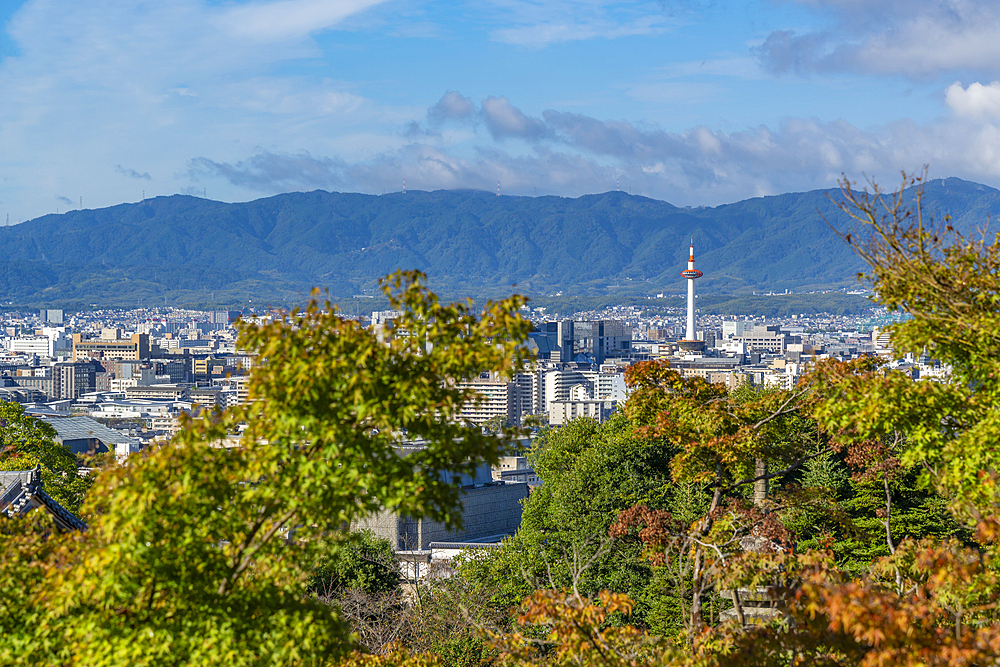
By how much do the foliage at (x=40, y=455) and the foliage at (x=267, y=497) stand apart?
55.8 feet

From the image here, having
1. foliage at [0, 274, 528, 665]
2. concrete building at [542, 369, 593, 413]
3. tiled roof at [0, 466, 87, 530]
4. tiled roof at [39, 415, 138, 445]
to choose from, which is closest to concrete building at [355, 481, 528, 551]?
tiled roof at [0, 466, 87, 530]

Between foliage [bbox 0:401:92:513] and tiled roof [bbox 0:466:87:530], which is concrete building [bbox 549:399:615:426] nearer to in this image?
foliage [bbox 0:401:92:513]

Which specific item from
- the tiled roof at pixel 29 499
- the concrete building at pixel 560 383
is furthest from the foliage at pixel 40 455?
the concrete building at pixel 560 383

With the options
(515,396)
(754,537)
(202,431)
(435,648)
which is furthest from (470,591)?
(515,396)

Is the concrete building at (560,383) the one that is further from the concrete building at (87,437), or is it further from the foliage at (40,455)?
the foliage at (40,455)

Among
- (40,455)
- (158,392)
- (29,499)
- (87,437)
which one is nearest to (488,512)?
(40,455)

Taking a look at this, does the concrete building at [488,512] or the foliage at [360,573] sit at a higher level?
the foliage at [360,573]

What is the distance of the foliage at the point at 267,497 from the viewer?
22.0 feet

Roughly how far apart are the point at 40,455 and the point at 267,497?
20.9m

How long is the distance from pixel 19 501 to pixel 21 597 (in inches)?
331

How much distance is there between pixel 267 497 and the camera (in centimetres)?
701

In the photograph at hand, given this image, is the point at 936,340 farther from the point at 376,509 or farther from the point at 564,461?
the point at 564,461

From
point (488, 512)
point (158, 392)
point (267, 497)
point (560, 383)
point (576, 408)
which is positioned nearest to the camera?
point (267, 497)

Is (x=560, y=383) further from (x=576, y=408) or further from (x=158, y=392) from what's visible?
(x=158, y=392)
